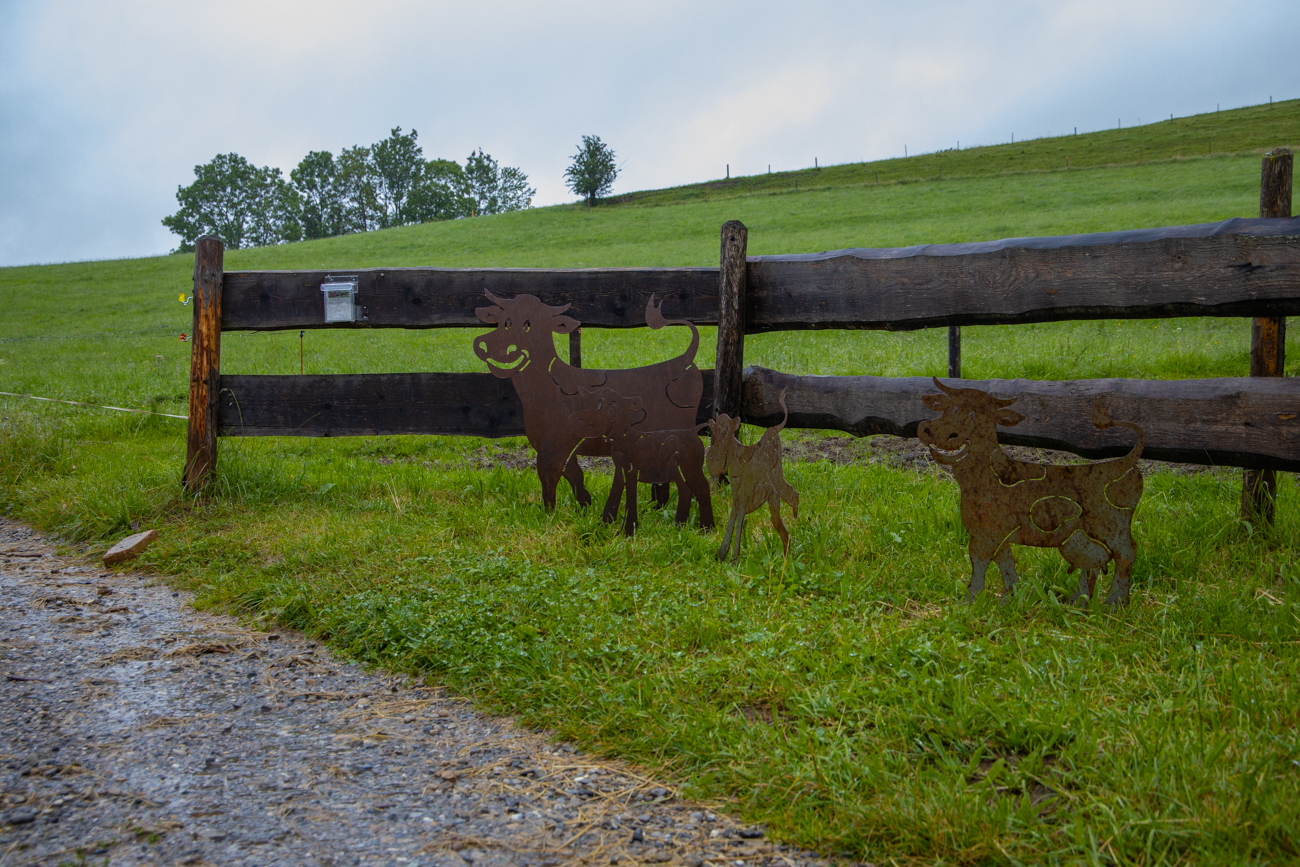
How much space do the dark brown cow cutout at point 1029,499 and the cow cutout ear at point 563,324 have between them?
238cm

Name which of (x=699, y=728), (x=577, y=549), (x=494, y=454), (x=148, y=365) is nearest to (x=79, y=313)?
(x=148, y=365)

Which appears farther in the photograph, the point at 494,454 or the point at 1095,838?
the point at 494,454

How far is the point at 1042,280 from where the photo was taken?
15.0ft

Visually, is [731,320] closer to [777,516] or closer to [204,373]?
[777,516]

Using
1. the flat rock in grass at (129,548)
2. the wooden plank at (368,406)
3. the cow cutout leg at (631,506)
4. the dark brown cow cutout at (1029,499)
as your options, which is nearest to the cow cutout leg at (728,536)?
the cow cutout leg at (631,506)

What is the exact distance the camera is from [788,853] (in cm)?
219

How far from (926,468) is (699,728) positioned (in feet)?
13.9

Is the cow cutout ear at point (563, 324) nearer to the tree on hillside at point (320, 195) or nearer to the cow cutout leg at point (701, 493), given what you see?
the cow cutout leg at point (701, 493)

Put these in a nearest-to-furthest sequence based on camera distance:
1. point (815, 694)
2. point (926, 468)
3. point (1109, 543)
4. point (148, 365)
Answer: point (815, 694) < point (1109, 543) < point (926, 468) < point (148, 365)

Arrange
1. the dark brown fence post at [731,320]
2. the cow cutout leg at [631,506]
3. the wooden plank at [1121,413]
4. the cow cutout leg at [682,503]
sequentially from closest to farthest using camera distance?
1. the wooden plank at [1121,413]
2. the cow cutout leg at [631,506]
3. the cow cutout leg at [682,503]
4. the dark brown fence post at [731,320]

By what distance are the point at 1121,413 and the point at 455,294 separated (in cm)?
420

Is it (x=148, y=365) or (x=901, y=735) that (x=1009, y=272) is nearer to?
(x=901, y=735)

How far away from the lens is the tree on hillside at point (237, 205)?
7050 cm

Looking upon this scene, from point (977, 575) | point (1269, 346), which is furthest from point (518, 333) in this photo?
point (1269, 346)
